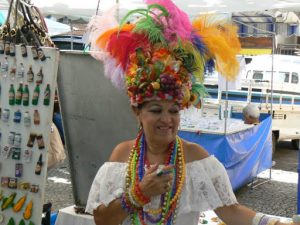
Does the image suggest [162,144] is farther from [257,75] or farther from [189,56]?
[257,75]

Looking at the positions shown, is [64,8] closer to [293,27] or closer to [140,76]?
[293,27]

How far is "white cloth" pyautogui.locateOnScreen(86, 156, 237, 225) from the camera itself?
6.27 ft

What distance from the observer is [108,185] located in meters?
1.91

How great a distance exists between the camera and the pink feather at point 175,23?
195cm

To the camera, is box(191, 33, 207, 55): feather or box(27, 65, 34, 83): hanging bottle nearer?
box(191, 33, 207, 55): feather

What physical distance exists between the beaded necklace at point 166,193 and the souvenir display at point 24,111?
0.69 meters

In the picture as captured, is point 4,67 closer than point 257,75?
Yes

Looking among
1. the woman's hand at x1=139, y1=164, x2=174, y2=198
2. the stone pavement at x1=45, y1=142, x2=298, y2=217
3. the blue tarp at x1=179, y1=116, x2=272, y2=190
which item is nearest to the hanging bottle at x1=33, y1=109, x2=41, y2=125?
the woman's hand at x1=139, y1=164, x2=174, y2=198

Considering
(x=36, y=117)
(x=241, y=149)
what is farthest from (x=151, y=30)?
(x=241, y=149)

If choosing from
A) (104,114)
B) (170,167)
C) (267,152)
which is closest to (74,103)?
(104,114)

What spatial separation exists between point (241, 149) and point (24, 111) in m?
4.45

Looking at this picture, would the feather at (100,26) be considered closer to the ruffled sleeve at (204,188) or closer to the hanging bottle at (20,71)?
the hanging bottle at (20,71)

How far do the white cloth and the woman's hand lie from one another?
13 cm

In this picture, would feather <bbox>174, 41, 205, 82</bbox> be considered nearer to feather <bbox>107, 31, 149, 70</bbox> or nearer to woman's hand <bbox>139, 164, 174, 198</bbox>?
feather <bbox>107, 31, 149, 70</bbox>
